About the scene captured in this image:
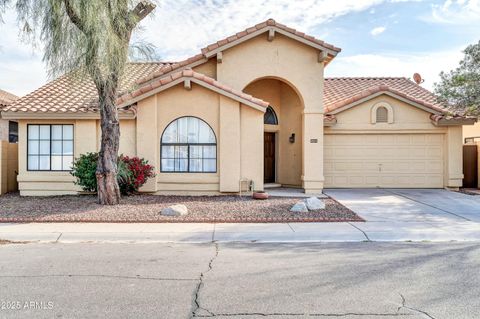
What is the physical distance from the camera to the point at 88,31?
9258 mm

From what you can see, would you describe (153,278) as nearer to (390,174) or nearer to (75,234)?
(75,234)

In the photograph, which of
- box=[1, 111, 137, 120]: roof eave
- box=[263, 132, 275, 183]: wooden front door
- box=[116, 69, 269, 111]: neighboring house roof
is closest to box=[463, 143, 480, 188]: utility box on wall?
Answer: box=[263, 132, 275, 183]: wooden front door

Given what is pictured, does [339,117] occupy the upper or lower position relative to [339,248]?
upper

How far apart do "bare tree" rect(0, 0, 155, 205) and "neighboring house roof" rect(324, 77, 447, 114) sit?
9137 millimetres

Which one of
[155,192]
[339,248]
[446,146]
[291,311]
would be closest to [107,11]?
[155,192]

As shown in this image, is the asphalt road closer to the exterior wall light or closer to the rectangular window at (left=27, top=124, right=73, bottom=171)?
the rectangular window at (left=27, top=124, right=73, bottom=171)

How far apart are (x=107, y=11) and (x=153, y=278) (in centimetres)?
720

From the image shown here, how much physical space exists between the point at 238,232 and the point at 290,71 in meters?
8.49

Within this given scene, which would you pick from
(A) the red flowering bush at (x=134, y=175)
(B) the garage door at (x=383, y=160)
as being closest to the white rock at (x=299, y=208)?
(A) the red flowering bush at (x=134, y=175)

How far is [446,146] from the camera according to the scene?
15.7 m

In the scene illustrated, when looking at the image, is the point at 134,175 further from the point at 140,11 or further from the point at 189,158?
the point at 140,11

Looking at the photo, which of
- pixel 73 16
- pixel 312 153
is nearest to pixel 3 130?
pixel 73 16

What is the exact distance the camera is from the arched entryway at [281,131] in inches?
631

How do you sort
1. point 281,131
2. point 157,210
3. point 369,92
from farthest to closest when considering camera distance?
point 281,131 → point 369,92 → point 157,210
